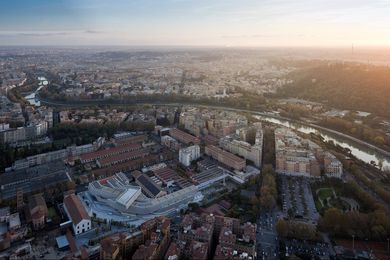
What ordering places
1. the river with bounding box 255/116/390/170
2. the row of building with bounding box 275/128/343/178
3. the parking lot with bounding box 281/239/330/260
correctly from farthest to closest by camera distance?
the river with bounding box 255/116/390/170 → the row of building with bounding box 275/128/343/178 → the parking lot with bounding box 281/239/330/260

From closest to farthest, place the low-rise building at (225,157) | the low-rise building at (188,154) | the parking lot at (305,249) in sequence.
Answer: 1. the parking lot at (305,249)
2. the low-rise building at (225,157)
3. the low-rise building at (188,154)

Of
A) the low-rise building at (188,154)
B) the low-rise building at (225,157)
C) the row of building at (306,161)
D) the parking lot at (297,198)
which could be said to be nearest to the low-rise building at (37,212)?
the low-rise building at (188,154)

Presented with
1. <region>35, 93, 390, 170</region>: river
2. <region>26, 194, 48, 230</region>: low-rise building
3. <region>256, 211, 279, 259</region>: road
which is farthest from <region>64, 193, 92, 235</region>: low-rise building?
<region>35, 93, 390, 170</region>: river

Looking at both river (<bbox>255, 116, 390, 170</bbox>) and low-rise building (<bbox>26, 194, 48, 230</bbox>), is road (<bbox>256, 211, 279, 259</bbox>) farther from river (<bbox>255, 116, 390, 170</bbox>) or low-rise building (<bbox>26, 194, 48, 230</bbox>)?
river (<bbox>255, 116, 390, 170</bbox>)

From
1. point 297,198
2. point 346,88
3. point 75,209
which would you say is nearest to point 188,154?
point 297,198

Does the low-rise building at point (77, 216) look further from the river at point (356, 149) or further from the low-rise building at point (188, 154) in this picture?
the river at point (356, 149)

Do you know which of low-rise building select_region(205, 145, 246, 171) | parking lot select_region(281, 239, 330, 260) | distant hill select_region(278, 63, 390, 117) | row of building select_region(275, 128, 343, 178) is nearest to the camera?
parking lot select_region(281, 239, 330, 260)
